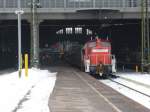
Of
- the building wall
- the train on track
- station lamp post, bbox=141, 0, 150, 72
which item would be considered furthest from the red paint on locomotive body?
the building wall

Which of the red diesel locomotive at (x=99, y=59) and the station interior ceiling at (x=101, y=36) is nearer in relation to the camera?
the red diesel locomotive at (x=99, y=59)

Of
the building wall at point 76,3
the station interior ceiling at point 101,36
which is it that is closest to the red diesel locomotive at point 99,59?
the building wall at point 76,3

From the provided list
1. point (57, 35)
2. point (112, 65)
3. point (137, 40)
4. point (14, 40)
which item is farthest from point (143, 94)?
point (57, 35)

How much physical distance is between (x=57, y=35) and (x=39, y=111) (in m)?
119

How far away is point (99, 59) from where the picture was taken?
49.2 meters

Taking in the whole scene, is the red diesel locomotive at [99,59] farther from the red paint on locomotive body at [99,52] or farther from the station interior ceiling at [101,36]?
the station interior ceiling at [101,36]

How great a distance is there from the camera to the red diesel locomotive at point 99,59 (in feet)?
159

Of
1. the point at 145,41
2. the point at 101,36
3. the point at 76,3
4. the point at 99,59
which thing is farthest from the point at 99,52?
the point at 101,36

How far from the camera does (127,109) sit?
18766mm

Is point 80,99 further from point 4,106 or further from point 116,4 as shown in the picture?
point 116,4

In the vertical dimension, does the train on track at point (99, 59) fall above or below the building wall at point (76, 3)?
below

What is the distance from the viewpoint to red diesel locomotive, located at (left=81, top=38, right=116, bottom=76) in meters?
48.6

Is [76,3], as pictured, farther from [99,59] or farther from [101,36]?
[101,36]

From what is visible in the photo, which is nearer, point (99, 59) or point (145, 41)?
point (99, 59)
